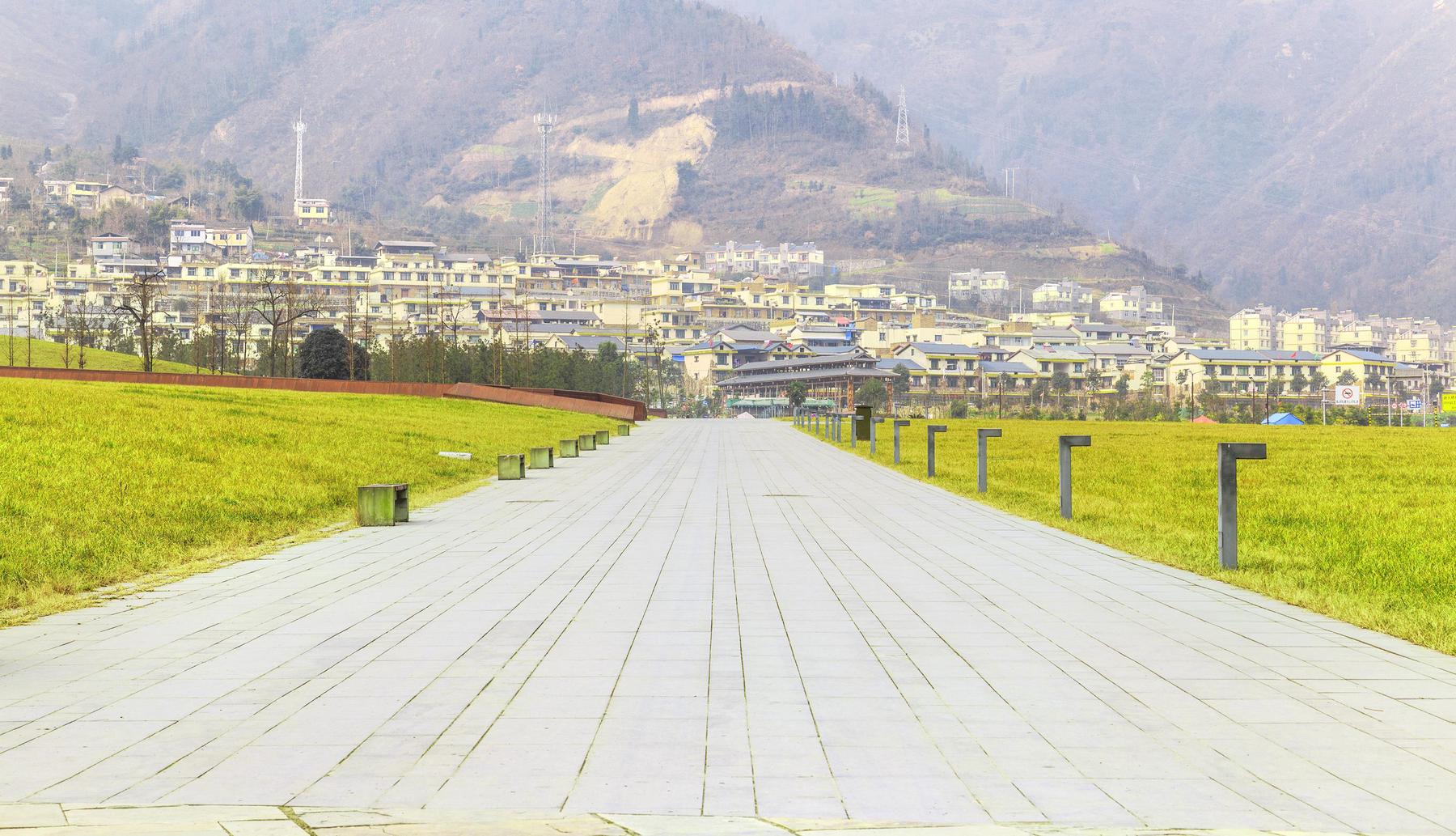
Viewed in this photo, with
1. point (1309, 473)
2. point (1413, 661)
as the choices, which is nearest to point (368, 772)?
point (1413, 661)

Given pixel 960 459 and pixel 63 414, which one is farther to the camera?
pixel 960 459

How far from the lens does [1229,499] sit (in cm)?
1087

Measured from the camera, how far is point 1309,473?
2428 centimetres

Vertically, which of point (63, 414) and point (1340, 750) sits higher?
point (63, 414)

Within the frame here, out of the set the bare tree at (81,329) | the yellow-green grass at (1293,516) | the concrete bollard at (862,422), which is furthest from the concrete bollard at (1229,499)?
the bare tree at (81,329)

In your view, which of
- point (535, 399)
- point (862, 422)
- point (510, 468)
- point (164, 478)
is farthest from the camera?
point (535, 399)

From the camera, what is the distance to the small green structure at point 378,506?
14.4 meters

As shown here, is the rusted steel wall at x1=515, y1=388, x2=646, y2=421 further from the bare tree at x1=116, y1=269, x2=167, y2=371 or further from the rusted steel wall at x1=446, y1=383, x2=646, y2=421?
the bare tree at x1=116, y1=269, x2=167, y2=371

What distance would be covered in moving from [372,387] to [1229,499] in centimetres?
5264

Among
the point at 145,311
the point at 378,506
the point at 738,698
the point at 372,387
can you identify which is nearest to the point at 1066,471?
the point at 378,506

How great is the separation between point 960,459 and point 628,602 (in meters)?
23.6

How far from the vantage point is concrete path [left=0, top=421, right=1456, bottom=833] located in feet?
14.6

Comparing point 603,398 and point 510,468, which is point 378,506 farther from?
point 603,398

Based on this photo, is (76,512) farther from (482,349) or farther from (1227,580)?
(482,349)
